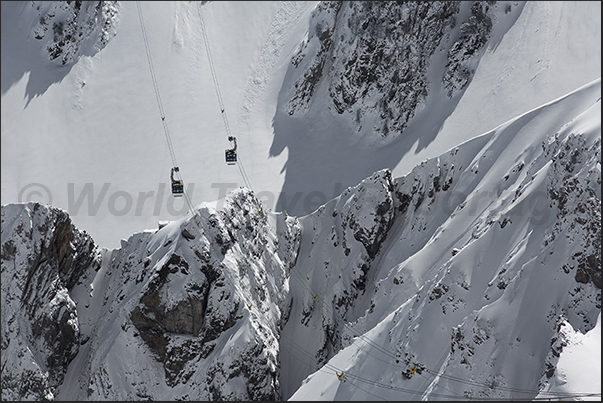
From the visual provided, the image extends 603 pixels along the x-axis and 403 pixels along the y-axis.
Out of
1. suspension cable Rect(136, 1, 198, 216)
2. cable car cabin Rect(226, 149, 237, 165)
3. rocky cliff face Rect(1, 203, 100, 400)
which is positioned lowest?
rocky cliff face Rect(1, 203, 100, 400)

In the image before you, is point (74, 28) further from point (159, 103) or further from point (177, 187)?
point (177, 187)

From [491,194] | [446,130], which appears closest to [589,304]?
[491,194]

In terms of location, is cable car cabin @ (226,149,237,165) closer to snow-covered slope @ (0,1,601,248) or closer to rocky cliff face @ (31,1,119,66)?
snow-covered slope @ (0,1,601,248)

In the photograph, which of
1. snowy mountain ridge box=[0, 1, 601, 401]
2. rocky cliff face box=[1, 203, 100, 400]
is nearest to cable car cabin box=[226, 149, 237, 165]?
snowy mountain ridge box=[0, 1, 601, 401]

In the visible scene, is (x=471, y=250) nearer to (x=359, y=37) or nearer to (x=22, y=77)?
(x=359, y=37)

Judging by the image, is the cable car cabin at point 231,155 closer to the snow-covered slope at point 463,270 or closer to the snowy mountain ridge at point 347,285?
the snowy mountain ridge at point 347,285
